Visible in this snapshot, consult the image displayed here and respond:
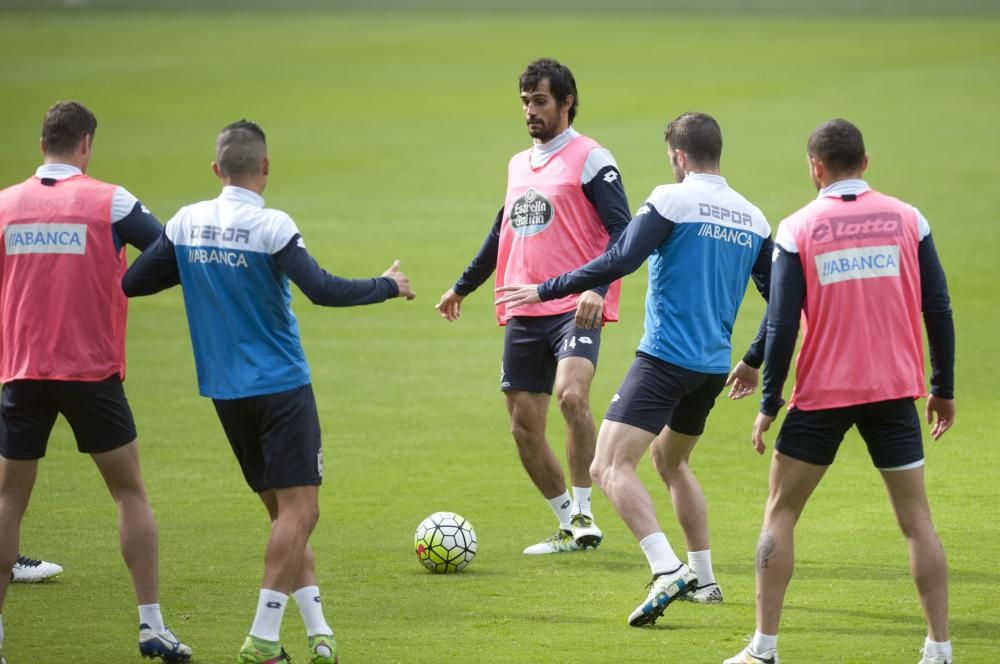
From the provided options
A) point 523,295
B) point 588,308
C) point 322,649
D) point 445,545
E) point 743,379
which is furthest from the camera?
point 445,545

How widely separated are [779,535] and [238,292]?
2863mm

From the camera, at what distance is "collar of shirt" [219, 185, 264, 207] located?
7516 millimetres

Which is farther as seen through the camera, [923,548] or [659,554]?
[659,554]

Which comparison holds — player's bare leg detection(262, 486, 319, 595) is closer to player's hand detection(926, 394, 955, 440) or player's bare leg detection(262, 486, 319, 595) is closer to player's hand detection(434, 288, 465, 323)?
player's hand detection(926, 394, 955, 440)

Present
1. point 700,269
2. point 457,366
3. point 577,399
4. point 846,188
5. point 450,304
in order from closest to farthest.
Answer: point 846,188 → point 700,269 → point 577,399 → point 450,304 → point 457,366

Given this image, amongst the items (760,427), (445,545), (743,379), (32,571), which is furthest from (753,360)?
(32,571)

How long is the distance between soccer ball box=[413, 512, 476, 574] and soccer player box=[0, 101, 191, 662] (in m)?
2.19

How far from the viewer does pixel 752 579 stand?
A: 30.6ft

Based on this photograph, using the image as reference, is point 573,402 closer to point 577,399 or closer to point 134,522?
point 577,399

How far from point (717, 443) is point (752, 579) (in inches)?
181

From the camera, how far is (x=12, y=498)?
26.1ft

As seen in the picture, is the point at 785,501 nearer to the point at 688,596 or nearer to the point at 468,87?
the point at 688,596

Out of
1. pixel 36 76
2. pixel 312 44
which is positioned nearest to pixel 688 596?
pixel 36 76

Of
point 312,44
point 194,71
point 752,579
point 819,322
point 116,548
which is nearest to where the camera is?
point 819,322
